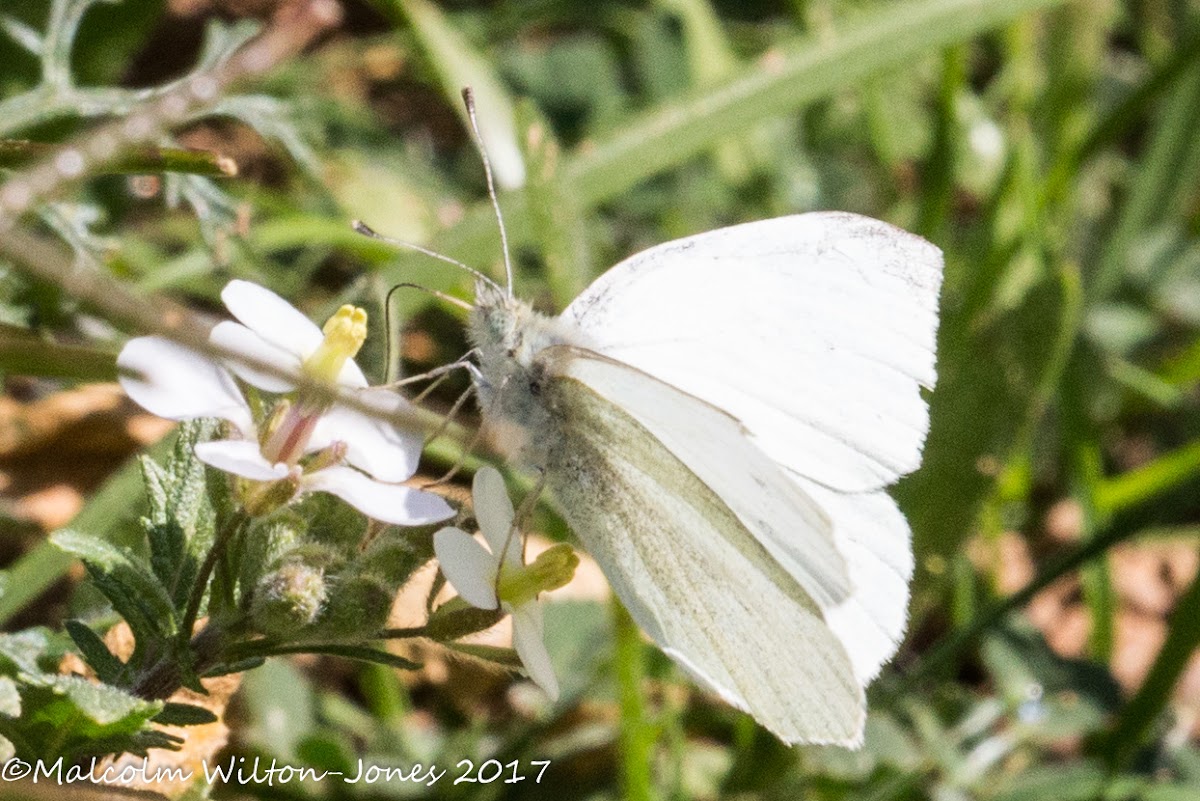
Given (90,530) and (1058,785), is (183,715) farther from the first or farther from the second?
(1058,785)

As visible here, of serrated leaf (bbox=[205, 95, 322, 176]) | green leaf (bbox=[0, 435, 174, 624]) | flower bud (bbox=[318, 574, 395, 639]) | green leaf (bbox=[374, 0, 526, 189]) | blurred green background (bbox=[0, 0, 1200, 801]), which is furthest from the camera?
green leaf (bbox=[374, 0, 526, 189])

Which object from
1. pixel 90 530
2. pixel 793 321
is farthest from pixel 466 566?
pixel 90 530

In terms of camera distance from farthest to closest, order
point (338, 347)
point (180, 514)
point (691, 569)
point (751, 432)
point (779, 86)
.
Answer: point (779, 86), point (691, 569), point (751, 432), point (338, 347), point (180, 514)

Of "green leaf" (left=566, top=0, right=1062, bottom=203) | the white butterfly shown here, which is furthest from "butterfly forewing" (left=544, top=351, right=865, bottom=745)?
"green leaf" (left=566, top=0, right=1062, bottom=203)

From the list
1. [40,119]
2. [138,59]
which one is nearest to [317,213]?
[138,59]

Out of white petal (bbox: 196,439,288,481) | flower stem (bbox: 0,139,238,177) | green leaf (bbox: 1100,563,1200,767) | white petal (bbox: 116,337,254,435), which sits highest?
flower stem (bbox: 0,139,238,177)

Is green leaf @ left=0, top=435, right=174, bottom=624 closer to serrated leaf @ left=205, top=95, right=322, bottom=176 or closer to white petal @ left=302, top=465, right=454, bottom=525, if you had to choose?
serrated leaf @ left=205, top=95, right=322, bottom=176

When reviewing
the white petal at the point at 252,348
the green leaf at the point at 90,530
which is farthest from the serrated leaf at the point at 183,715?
the green leaf at the point at 90,530
